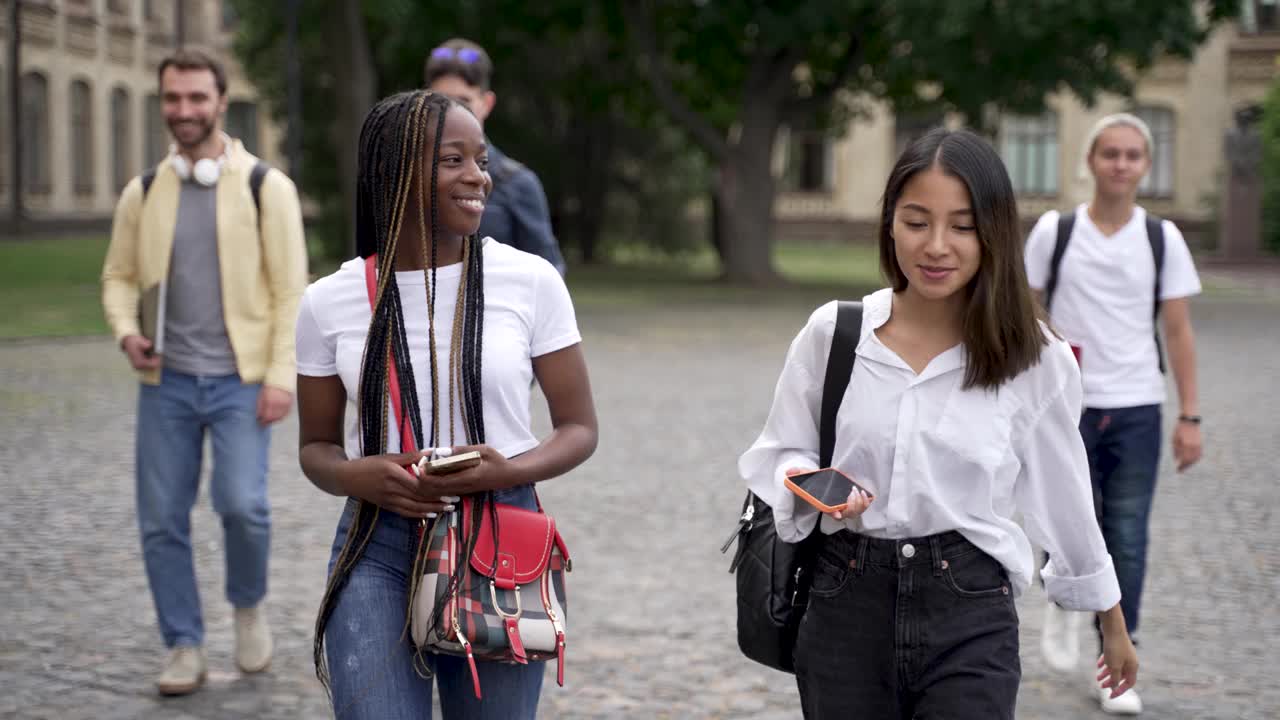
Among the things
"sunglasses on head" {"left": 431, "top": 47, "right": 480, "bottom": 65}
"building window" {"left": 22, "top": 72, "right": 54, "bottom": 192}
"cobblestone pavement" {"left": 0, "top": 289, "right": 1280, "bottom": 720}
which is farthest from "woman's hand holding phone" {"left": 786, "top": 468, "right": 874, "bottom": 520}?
"building window" {"left": 22, "top": 72, "right": 54, "bottom": 192}

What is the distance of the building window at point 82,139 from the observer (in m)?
47.3

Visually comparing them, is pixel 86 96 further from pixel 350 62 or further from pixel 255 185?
pixel 255 185

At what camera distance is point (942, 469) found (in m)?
3.09

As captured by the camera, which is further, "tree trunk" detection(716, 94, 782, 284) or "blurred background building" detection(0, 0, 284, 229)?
"blurred background building" detection(0, 0, 284, 229)

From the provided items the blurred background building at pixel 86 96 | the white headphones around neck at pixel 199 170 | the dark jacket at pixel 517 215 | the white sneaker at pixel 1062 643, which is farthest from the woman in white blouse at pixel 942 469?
the blurred background building at pixel 86 96

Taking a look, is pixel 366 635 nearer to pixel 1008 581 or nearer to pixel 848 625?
pixel 848 625

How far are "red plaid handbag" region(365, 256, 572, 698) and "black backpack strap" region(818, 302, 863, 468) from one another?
54cm

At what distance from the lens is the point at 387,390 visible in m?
3.05

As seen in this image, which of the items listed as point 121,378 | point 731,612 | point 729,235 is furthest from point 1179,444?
point 729,235

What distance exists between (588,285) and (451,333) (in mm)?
26197

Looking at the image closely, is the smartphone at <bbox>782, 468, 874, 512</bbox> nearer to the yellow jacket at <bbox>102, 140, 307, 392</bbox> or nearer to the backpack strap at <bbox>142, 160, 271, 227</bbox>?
the yellow jacket at <bbox>102, 140, 307, 392</bbox>

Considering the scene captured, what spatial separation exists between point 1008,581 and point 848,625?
317mm

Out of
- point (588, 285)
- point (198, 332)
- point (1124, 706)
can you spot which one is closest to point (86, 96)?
point (588, 285)

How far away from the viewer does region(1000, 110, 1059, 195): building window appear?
172 feet
